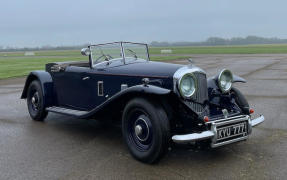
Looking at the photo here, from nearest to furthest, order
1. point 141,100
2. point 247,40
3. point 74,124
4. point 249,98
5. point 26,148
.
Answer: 1. point 141,100
2. point 26,148
3. point 74,124
4. point 249,98
5. point 247,40

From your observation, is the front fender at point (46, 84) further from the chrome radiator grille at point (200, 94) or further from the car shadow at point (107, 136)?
the chrome radiator grille at point (200, 94)

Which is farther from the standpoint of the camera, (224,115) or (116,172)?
(224,115)

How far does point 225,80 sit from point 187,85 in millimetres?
916

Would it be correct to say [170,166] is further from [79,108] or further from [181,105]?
[79,108]

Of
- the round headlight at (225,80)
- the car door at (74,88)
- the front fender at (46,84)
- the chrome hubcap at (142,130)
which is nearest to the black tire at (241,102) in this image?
A: the round headlight at (225,80)

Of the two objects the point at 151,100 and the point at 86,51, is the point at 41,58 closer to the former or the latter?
the point at 86,51

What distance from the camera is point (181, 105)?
4.32 m

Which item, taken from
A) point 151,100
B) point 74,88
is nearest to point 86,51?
point 74,88

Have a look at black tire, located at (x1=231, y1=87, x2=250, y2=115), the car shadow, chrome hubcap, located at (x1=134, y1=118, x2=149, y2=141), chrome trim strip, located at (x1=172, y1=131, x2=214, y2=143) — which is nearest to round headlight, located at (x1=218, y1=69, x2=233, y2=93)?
black tire, located at (x1=231, y1=87, x2=250, y2=115)

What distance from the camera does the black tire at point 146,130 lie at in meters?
3.93

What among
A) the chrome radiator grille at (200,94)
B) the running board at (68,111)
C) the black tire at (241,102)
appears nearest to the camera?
the chrome radiator grille at (200,94)

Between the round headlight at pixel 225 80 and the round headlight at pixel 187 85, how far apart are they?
2.23 feet

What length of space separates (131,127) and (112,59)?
1.62 m

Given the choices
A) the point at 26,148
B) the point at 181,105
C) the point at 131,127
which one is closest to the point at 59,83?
the point at 26,148
